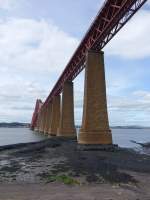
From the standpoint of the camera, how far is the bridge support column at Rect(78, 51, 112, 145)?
119 ft

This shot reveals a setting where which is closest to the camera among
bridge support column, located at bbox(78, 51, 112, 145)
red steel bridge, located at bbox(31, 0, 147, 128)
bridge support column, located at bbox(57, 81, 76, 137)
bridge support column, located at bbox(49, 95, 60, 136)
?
red steel bridge, located at bbox(31, 0, 147, 128)

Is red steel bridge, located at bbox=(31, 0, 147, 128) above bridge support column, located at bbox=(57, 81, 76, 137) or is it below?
above

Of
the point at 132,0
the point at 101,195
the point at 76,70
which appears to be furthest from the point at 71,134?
the point at 101,195

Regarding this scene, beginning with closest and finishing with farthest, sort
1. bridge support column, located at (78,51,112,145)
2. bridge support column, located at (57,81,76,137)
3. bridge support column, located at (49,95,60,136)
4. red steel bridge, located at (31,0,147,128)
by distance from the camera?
red steel bridge, located at (31,0,147,128)
bridge support column, located at (78,51,112,145)
bridge support column, located at (57,81,76,137)
bridge support column, located at (49,95,60,136)

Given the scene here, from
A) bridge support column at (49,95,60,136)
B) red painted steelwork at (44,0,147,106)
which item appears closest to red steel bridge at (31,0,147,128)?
red painted steelwork at (44,0,147,106)

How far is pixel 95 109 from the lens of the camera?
3666 cm

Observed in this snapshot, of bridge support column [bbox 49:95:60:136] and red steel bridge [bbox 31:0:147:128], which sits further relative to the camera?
bridge support column [bbox 49:95:60:136]

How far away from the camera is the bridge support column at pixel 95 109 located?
36188mm

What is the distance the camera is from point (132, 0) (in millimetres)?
28812

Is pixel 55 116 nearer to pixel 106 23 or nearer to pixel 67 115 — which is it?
pixel 67 115

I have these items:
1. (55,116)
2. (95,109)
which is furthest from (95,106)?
(55,116)

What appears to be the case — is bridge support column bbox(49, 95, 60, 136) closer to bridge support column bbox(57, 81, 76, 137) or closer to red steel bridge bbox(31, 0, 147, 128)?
bridge support column bbox(57, 81, 76, 137)

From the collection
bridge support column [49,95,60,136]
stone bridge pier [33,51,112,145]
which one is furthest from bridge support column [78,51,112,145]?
bridge support column [49,95,60,136]

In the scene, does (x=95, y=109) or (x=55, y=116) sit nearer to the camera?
(x=95, y=109)
